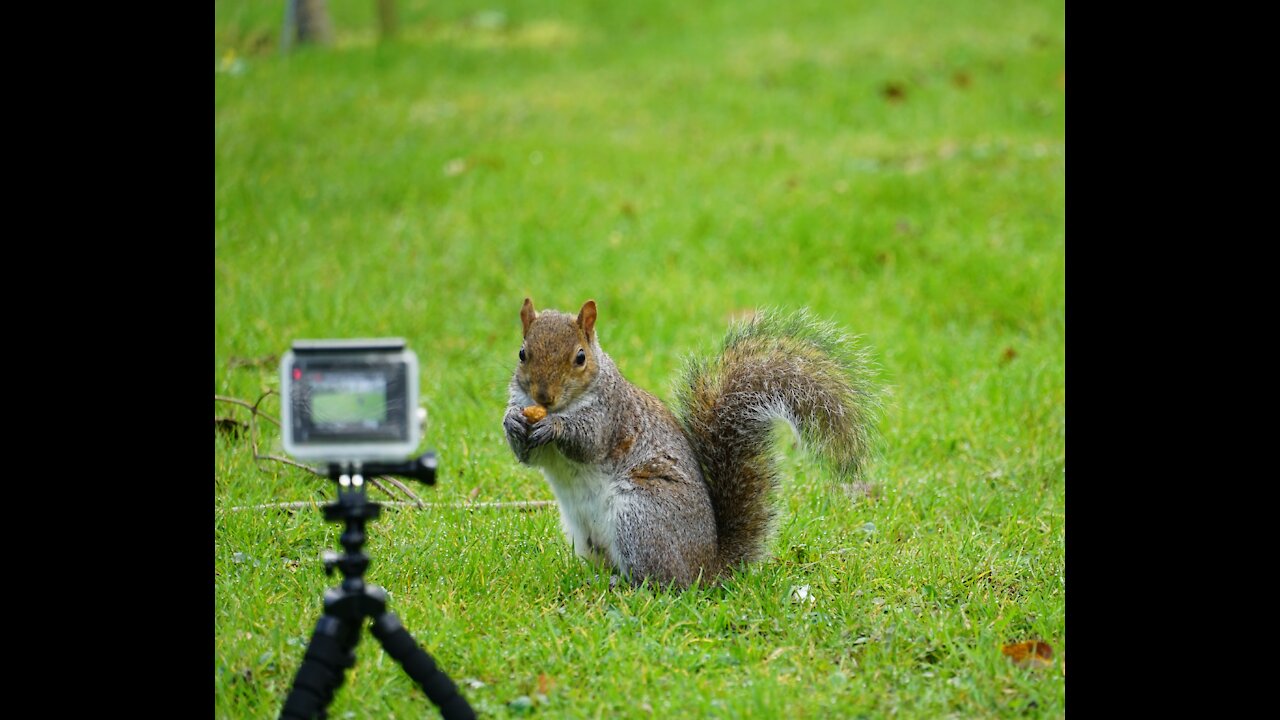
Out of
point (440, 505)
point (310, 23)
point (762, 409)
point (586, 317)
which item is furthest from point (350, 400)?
point (310, 23)

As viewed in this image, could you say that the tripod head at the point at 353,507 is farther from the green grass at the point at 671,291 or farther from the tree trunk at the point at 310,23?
the tree trunk at the point at 310,23

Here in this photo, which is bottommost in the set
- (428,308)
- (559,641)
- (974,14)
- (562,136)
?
(559,641)

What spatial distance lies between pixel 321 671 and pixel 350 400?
40 cm

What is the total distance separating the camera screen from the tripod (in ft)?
0.24

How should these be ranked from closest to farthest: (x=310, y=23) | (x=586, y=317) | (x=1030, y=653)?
1. (x=1030, y=653)
2. (x=586, y=317)
3. (x=310, y=23)

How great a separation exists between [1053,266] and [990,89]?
2907 mm

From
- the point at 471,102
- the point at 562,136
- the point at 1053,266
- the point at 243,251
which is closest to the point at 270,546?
the point at 243,251

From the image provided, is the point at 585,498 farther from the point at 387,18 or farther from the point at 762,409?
the point at 387,18

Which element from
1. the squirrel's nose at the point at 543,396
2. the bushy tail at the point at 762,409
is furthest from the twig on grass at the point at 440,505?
the squirrel's nose at the point at 543,396

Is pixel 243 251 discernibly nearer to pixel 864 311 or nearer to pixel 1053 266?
pixel 864 311

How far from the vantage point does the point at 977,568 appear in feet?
9.39

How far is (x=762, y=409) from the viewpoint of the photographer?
8.80ft

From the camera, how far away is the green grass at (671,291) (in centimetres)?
239

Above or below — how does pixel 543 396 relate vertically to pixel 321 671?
above
